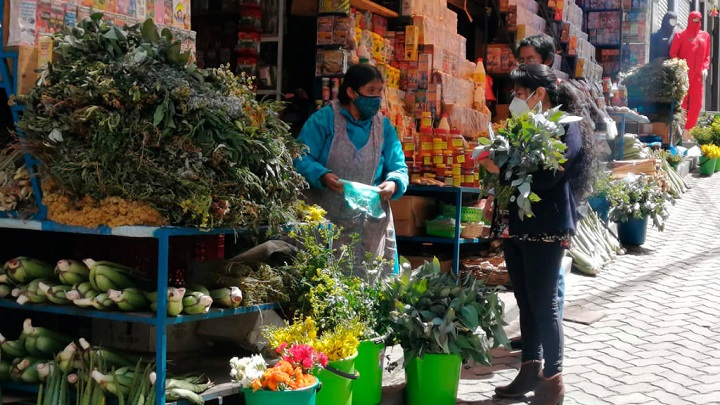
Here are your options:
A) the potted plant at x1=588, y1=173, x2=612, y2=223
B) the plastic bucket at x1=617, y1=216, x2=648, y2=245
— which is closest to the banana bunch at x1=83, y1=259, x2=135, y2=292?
the potted plant at x1=588, y1=173, x2=612, y2=223

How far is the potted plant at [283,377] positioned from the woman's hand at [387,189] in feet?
4.97

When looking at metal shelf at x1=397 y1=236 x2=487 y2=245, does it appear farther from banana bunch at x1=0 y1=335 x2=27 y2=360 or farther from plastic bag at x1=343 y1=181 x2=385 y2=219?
banana bunch at x1=0 y1=335 x2=27 y2=360

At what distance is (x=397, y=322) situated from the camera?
15.2 ft

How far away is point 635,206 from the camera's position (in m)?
9.73

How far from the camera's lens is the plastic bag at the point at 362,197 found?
5.13m

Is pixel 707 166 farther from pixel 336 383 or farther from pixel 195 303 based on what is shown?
pixel 195 303

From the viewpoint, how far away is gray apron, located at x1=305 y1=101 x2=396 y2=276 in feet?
17.0

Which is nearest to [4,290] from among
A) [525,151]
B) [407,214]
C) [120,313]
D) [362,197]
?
[120,313]

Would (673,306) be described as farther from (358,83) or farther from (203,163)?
(203,163)

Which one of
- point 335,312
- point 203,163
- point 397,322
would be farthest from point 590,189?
point 203,163

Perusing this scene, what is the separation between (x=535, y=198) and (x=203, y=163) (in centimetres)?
173

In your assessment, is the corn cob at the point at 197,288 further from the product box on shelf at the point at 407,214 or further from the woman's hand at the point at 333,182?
the product box on shelf at the point at 407,214

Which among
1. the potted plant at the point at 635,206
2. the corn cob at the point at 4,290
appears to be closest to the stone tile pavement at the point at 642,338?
the potted plant at the point at 635,206

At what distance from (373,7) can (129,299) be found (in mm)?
4218
